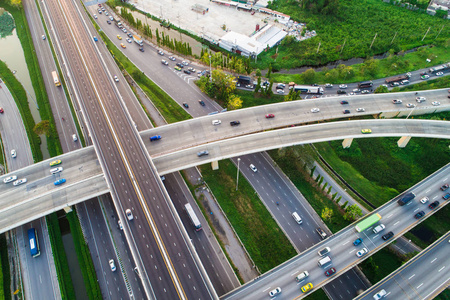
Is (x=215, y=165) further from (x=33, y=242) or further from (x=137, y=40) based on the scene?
(x=137, y=40)

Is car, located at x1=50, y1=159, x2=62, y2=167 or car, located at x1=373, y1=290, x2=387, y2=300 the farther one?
car, located at x1=50, y1=159, x2=62, y2=167

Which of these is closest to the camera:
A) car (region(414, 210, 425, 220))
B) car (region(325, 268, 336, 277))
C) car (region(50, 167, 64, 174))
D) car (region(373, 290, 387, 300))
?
car (region(373, 290, 387, 300))

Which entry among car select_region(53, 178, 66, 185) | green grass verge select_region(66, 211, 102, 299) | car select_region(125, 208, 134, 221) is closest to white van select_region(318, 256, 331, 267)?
car select_region(125, 208, 134, 221)

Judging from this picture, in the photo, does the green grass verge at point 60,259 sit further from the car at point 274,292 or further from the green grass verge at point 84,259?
the car at point 274,292

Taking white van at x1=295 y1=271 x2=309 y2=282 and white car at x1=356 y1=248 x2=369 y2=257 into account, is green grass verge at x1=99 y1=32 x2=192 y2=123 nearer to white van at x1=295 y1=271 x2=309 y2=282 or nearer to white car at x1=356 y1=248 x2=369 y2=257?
white van at x1=295 y1=271 x2=309 y2=282

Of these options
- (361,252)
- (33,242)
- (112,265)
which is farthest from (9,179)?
(361,252)

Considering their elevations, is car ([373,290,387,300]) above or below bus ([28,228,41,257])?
above

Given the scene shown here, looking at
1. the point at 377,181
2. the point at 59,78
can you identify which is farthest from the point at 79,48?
the point at 377,181

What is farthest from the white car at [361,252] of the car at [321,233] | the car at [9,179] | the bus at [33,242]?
the car at [9,179]
